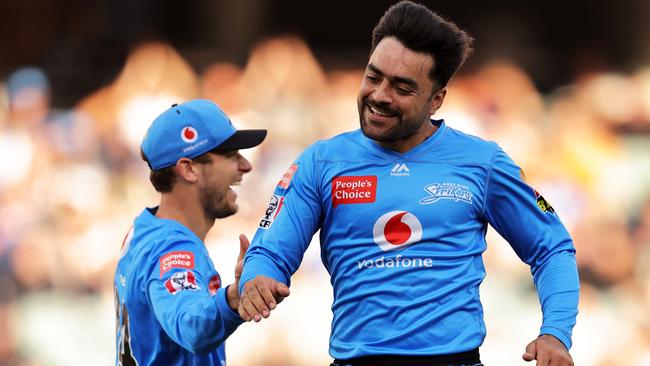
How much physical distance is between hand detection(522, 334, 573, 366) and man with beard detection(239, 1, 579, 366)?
6cm

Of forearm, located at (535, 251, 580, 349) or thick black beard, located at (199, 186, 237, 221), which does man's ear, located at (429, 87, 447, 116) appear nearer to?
forearm, located at (535, 251, 580, 349)

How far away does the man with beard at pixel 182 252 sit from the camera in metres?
4.66

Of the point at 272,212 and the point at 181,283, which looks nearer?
the point at 272,212

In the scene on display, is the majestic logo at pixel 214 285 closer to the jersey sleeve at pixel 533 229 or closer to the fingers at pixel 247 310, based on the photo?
the fingers at pixel 247 310

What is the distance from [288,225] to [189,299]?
1.56ft

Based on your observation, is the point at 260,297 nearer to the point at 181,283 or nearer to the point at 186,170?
the point at 181,283

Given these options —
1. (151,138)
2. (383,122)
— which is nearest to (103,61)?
(151,138)

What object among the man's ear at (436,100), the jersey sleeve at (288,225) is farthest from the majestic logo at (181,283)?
the man's ear at (436,100)

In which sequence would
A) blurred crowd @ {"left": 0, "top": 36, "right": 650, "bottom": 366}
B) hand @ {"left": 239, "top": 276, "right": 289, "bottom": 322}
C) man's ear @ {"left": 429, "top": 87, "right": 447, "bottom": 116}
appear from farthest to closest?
blurred crowd @ {"left": 0, "top": 36, "right": 650, "bottom": 366}
man's ear @ {"left": 429, "top": 87, "right": 447, "bottom": 116}
hand @ {"left": 239, "top": 276, "right": 289, "bottom": 322}

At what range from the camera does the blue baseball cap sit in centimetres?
541

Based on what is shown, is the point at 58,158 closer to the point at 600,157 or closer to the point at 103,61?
the point at 103,61

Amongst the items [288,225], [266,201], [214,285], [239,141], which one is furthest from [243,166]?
[266,201]

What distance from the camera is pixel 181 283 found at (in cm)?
483

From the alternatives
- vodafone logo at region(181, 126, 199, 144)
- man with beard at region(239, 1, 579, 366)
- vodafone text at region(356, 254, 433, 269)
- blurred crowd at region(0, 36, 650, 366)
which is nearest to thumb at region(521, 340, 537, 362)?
man with beard at region(239, 1, 579, 366)
